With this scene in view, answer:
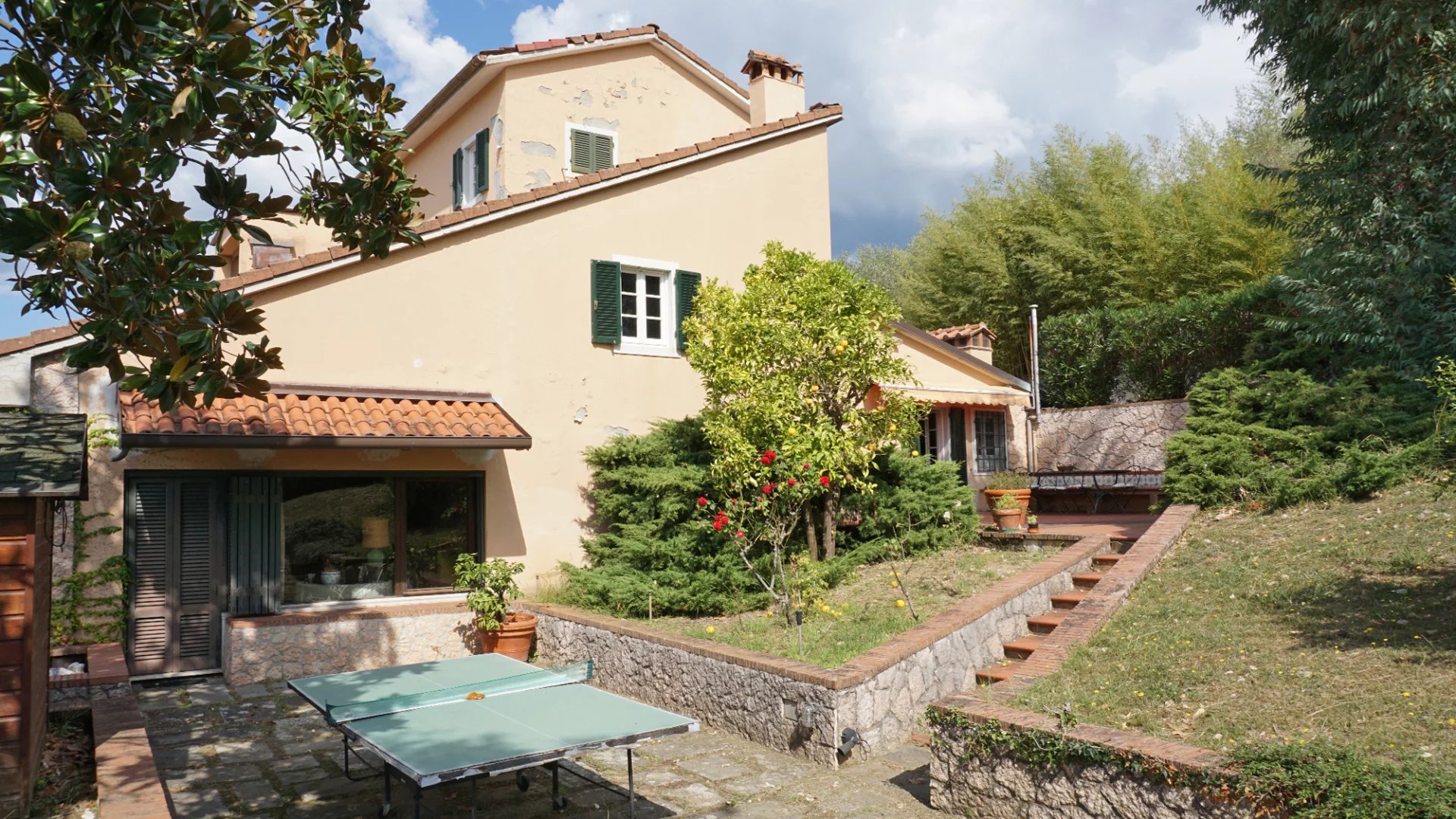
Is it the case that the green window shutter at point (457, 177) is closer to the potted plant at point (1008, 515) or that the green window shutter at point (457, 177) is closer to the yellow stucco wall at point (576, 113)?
the yellow stucco wall at point (576, 113)

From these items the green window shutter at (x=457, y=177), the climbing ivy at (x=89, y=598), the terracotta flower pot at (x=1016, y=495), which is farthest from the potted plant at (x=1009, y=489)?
the climbing ivy at (x=89, y=598)

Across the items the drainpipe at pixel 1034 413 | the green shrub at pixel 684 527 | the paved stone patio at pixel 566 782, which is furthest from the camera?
the drainpipe at pixel 1034 413

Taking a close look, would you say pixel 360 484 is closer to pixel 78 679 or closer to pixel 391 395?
pixel 391 395

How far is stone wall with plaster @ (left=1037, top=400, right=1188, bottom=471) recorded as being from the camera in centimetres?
2253

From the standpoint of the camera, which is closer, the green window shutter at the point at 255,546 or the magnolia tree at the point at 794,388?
the green window shutter at the point at 255,546

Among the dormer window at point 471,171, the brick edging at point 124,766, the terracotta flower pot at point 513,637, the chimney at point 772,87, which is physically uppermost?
the chimney at point 772,87

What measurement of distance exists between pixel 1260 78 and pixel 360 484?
3235 cm

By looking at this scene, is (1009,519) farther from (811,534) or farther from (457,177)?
(457,177)

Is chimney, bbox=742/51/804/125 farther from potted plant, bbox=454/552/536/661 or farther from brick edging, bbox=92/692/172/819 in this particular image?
brick edging, bbox=92/692/172/819

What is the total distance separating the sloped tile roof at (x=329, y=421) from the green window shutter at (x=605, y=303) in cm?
212

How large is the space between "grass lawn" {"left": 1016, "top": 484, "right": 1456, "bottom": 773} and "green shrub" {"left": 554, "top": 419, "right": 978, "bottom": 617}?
12.9ft

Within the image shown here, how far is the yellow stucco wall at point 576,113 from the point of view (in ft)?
58.6

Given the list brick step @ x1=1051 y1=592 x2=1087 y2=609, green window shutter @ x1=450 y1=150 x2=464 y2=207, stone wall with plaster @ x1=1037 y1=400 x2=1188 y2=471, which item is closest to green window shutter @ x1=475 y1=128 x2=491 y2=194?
green window shutter @ x1=450 y1=150 x2=464 y2=207

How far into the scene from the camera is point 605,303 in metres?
15.4
